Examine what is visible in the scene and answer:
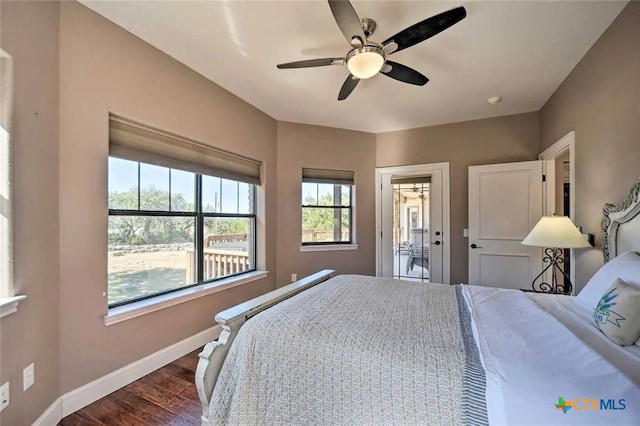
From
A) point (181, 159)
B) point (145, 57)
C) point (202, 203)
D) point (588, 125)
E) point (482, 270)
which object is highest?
point (145, 57)

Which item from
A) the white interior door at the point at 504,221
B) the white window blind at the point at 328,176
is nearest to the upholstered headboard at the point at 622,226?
the white interior door at the point at 504,221

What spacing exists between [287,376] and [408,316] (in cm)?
67

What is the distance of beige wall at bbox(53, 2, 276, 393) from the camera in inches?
70.6

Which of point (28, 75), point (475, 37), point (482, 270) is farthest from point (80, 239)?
point (482, 270)

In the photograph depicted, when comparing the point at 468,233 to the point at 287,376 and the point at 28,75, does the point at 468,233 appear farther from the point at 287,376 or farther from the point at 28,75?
the point at 28,75

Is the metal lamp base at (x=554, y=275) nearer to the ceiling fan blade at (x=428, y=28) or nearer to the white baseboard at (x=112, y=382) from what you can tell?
the ceiling fan blade at (x=428, y=28)

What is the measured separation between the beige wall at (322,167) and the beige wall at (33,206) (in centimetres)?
241

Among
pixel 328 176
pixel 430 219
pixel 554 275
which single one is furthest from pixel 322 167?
pixel 554 275

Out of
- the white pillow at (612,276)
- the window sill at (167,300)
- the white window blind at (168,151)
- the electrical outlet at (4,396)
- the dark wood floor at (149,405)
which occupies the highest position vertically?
the white window blind at (168,151)

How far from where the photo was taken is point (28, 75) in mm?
1535

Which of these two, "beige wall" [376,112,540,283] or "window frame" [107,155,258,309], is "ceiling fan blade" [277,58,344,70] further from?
"beige wall" [376,112,540,283]

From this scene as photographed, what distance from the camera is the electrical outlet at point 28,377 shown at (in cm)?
151

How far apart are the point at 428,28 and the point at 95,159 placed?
223 cm

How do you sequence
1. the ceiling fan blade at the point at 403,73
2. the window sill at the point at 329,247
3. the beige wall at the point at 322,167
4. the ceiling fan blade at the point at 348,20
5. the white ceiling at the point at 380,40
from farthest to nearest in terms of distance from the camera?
1. the window sill at the point at 329,247
2. the beige wall at the point at 322,167
3. the ceiling fan blade at the point at 403,73
4. the white ceiling at the point at 380,40
5. the ceiling fan blade at the point at 348,20
